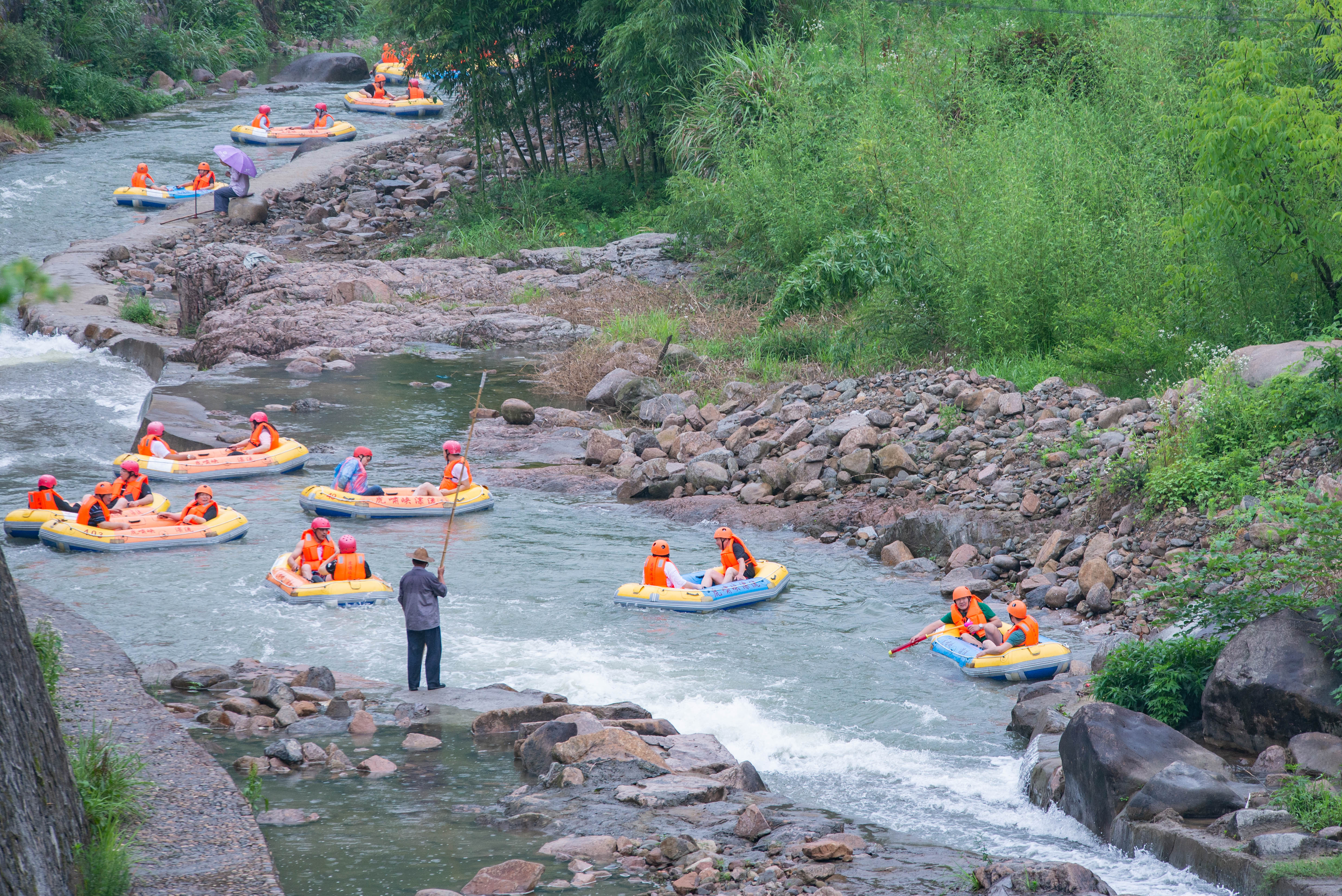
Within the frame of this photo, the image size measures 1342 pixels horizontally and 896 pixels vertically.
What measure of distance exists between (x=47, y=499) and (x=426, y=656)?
720 cm

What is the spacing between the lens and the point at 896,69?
2477cm

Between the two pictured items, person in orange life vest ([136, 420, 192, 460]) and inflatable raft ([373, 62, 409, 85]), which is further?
inflatable raft ([373, 62, 409, 85])

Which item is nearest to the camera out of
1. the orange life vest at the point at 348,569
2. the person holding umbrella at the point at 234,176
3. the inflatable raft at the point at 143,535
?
the orange life vest at the point at 348,569

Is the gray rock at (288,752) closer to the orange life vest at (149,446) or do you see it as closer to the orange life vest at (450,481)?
the orange life vest at (450,481)

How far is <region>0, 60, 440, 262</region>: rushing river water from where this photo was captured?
31266 mm

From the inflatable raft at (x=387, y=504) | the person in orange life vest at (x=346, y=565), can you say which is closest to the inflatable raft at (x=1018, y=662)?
the person in orange life vest at (x=346, y=565)

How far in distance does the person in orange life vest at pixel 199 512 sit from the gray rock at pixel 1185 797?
38.1 ft

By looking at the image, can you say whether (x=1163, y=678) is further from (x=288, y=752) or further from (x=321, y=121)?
(x=321, y=121)

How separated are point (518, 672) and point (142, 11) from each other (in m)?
42.3

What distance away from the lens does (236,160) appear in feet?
102

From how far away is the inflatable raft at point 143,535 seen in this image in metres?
14.9

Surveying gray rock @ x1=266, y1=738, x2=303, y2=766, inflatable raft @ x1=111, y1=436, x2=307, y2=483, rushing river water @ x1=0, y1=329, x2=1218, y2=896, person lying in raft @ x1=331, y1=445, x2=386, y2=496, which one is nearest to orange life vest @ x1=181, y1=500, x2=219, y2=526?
rushing river water @ x1=0, y1=329, x2=1218, y2=896

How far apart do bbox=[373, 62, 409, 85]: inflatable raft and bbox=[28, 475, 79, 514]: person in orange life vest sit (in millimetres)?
33916

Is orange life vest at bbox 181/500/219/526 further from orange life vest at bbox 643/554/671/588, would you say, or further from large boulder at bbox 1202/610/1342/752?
large boulder at bbox 1202/610/1342/752
